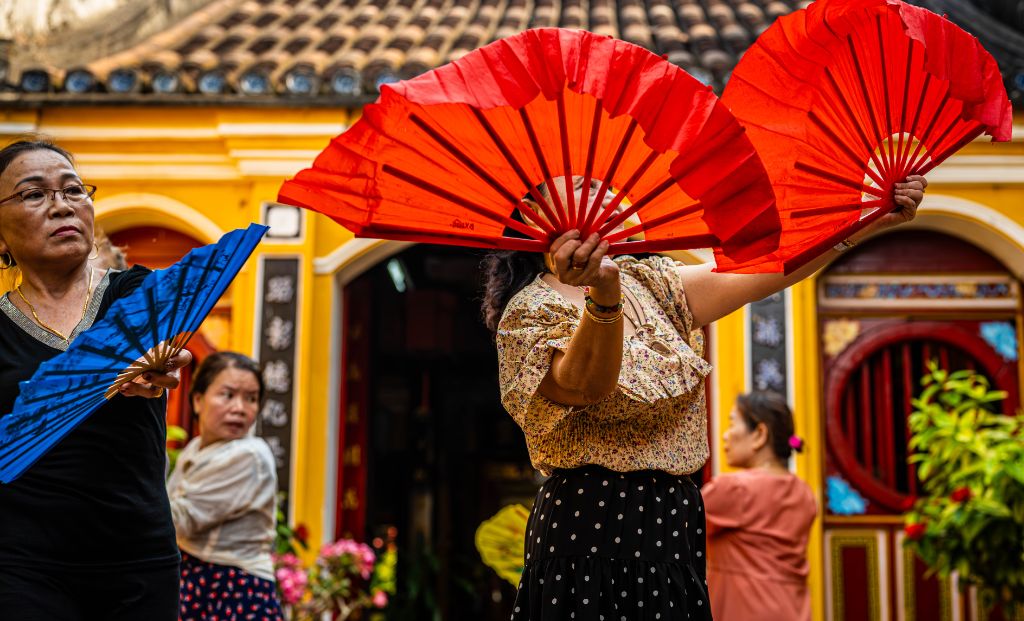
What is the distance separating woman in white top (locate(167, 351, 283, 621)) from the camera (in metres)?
3.99

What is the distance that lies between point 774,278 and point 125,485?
152 cm

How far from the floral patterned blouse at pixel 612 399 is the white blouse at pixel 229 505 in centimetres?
189

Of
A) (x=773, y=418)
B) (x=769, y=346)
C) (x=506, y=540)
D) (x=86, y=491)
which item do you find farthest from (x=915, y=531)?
(x=86, y=491)

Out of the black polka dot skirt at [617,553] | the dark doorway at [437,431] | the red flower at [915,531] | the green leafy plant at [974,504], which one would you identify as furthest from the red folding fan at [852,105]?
the dark doorway at [437,431]

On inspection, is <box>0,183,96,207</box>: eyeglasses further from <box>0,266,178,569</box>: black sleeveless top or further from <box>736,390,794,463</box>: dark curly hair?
<box>736,390,794,463</box>: dark curly hair

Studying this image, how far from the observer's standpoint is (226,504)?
4066mm

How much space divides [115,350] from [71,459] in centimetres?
31

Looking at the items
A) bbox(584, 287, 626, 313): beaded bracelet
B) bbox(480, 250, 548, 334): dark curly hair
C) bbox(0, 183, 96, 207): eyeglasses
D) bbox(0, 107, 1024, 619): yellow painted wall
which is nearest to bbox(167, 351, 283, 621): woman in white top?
bbox(0, 183, 96, 207): eyeglasses

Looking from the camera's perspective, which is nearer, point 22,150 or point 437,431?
point 22,150

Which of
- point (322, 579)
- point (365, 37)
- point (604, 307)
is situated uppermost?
point (365, 37)

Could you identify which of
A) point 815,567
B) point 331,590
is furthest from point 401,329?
point 815,567

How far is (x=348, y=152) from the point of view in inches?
85.9

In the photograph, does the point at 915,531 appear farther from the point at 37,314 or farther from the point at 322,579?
the point at 37,314

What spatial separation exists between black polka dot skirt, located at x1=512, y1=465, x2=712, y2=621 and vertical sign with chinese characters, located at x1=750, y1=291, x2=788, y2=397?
15.0 feet
